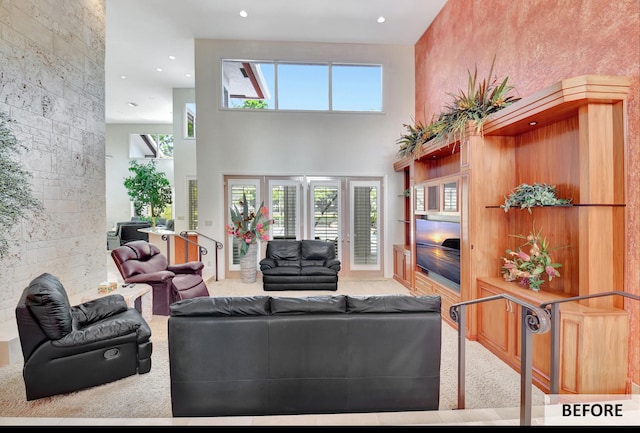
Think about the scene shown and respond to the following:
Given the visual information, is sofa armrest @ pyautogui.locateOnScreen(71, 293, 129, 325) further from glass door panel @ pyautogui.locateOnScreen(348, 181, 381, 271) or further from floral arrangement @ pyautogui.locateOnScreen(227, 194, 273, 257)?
glass door panel @ pyautogui.locateOnScreen(348, 181, 381, 271)

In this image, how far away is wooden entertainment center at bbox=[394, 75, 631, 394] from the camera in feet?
7.52

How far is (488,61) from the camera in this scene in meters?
4.18

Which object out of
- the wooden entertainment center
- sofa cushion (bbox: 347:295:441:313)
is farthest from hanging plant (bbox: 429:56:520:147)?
sofa cushion (bbox: 347:295:441:313)

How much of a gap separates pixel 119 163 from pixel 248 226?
802cm

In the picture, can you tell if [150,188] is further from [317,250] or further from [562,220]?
[562,220]

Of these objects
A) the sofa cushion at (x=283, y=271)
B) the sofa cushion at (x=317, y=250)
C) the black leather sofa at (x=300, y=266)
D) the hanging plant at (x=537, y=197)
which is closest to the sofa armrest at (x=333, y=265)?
the black leather sofa at (x=300, y=266)

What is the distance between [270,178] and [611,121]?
5495 mm

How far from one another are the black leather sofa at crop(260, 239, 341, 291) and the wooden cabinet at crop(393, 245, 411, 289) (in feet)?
4.46

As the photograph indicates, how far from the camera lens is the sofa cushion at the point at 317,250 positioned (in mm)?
6098

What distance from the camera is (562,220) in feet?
9.34

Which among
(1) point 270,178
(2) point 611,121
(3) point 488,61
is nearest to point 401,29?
(3) point 488,61

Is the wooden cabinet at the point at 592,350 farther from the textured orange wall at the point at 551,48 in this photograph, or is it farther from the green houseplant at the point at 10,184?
the green houseplant at the point at 10,184
